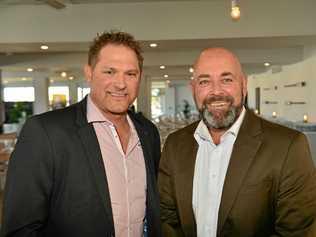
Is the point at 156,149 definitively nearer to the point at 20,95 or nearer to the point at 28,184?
the point at 28,184

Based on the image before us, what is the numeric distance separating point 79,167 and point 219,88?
1.94 feet

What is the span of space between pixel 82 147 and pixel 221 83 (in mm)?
568

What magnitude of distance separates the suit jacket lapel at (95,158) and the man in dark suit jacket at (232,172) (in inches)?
10.9

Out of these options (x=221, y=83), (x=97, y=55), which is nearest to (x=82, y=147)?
(x=97, y=55)

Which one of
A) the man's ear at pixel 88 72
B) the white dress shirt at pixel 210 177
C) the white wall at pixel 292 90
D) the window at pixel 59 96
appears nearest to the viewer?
the white dress shirt at pixel 210 177

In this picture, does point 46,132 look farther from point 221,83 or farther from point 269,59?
point 269,59

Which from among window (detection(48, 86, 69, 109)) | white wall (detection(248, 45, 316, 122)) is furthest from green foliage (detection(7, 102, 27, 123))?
white wall (detection(248, 45, 316, 122))

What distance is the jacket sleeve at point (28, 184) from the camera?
1.50 m

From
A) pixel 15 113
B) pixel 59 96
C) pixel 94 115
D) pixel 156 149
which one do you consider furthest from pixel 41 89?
pixel 94 115

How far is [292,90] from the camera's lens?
8.95m

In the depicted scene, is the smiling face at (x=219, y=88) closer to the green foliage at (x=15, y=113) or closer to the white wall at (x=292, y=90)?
the white wall at (x=292, y=90)

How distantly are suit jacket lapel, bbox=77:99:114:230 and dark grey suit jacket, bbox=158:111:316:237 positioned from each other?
278 millimetres

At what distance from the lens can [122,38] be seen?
1704 mm

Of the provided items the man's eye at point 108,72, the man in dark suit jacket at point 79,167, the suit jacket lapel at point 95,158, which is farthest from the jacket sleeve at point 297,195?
the man's eye at point 108,72
